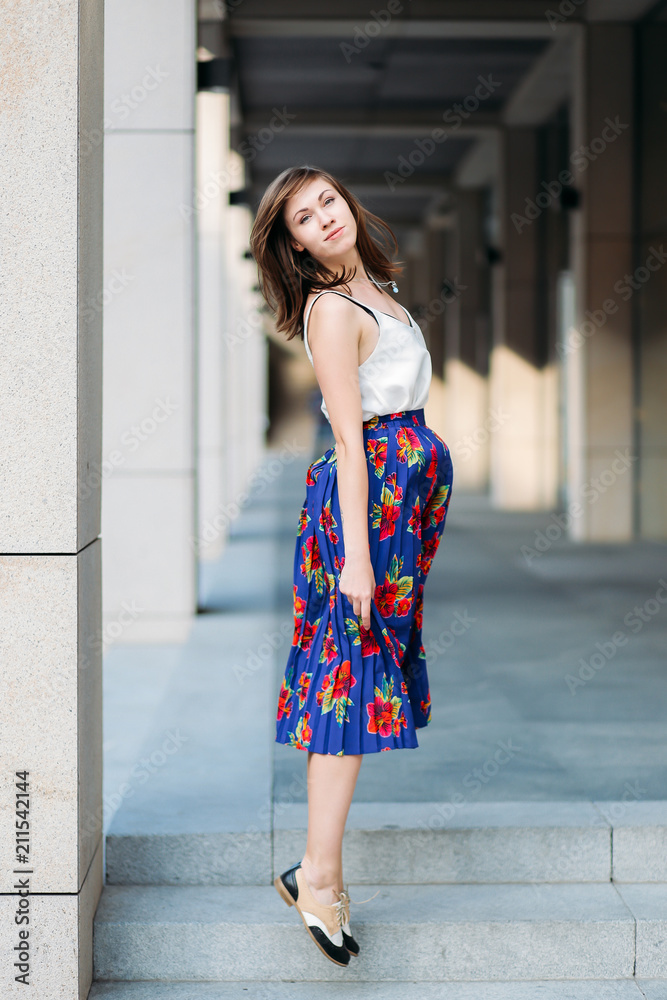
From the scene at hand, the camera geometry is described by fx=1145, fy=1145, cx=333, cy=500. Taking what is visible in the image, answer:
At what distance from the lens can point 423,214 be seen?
23.7 m

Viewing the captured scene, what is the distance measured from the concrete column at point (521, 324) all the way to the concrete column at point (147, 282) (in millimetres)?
9183

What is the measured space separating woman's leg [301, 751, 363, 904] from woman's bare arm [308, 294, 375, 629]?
0.37 m

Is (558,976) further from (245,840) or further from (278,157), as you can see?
(278,157)

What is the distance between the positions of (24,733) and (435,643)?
3814 millimetres

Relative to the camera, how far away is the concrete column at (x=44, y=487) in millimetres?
2594

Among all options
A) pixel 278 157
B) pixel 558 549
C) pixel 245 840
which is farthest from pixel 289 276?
pixel 278 157

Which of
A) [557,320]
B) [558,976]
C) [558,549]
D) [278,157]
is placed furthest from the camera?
[278,157]

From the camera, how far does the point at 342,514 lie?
2609mm

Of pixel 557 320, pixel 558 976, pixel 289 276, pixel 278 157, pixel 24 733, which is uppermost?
pixel 278 157
